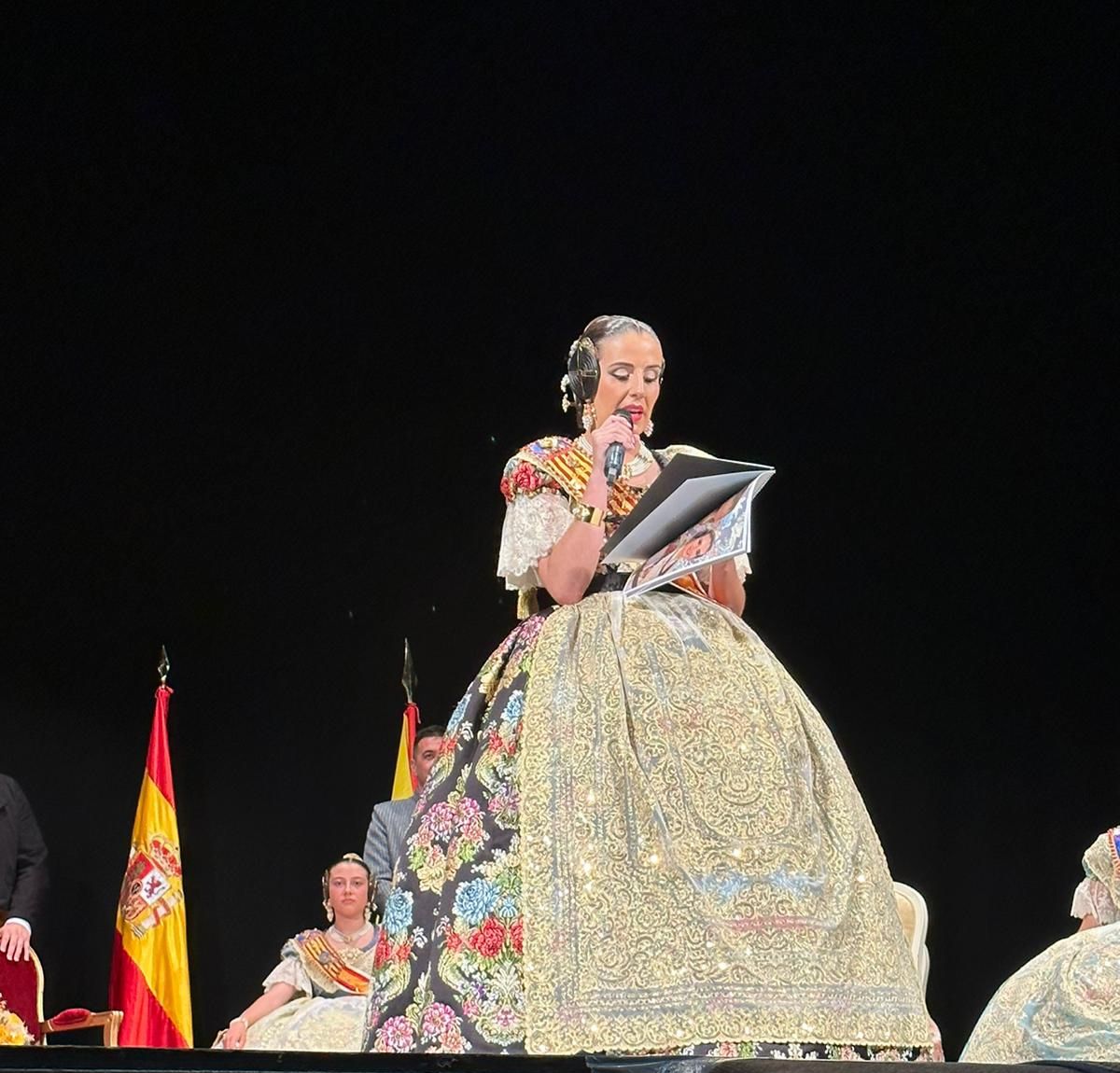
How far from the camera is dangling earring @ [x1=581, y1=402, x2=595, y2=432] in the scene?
2.57m

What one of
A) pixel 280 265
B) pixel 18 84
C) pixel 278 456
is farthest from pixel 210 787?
pixel 18 84

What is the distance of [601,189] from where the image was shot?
5.50 metres

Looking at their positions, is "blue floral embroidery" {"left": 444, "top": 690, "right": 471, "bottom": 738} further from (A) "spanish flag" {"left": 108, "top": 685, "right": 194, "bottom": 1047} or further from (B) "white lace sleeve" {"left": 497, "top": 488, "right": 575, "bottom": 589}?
(A) "spanish flag" {"left": 108, "top": 685, "right": 194, "bottom": 1047}

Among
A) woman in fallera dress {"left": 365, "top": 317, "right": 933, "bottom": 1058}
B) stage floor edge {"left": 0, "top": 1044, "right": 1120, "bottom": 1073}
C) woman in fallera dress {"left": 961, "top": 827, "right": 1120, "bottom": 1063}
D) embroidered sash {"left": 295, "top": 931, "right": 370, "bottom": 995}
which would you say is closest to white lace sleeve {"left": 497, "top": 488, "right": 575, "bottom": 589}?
woman in fallera dress {"left": 365, "top": 317, "right": 933, "bottom": 1058}

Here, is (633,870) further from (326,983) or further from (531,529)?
(326,983)

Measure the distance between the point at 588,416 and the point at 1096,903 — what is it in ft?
5.99

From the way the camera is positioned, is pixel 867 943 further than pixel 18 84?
No

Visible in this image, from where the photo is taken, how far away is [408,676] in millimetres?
5480

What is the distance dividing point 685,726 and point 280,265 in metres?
3.66

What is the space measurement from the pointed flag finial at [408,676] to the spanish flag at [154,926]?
2.50 ft

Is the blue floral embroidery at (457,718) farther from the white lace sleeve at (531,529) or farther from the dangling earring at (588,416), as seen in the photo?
the dangling earring at (588,416)

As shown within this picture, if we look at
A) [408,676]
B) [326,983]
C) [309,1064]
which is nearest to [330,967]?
[326,983]

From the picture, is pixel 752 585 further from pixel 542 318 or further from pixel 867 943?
pixel 867 943

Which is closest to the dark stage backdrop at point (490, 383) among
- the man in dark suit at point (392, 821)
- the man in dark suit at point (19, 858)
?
the man in dark suit at point (19, 858)
